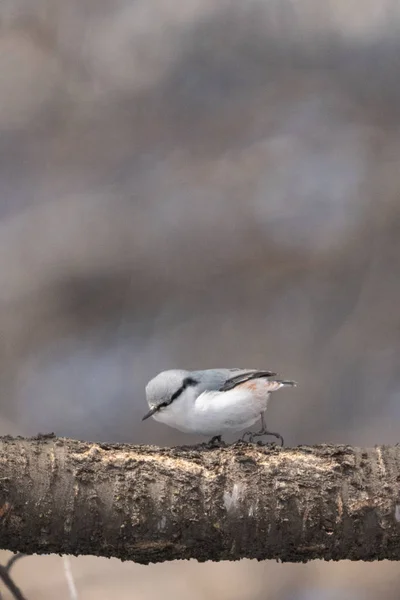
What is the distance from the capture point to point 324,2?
1979 millimetres

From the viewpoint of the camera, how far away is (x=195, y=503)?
3.22ft

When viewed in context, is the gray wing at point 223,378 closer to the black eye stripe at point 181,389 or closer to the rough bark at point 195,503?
the black eye stripe at point 181,389

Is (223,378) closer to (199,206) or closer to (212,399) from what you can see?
(212,399)

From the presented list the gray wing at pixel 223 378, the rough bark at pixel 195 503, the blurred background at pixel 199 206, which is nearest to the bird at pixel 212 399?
the gray wing at pixel 223 378

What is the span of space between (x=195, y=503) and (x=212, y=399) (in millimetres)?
352

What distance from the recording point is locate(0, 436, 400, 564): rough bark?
37.4 inches

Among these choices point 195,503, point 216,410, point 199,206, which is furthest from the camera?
point 199,206

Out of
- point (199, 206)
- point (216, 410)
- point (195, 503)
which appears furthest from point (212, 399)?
point (199, 206)

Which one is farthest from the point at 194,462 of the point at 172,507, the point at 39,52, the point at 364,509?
the point at 39,52

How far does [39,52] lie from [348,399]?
1.24 m

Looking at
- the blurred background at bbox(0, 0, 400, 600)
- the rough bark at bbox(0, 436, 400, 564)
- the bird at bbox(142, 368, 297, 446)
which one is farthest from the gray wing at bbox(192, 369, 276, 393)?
the blurred background at bbox(0, 0, 400, 600)

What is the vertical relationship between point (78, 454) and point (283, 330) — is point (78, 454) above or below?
below

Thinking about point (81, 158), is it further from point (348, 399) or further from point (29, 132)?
point (348, 399)

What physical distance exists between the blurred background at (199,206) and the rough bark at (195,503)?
94 cm
